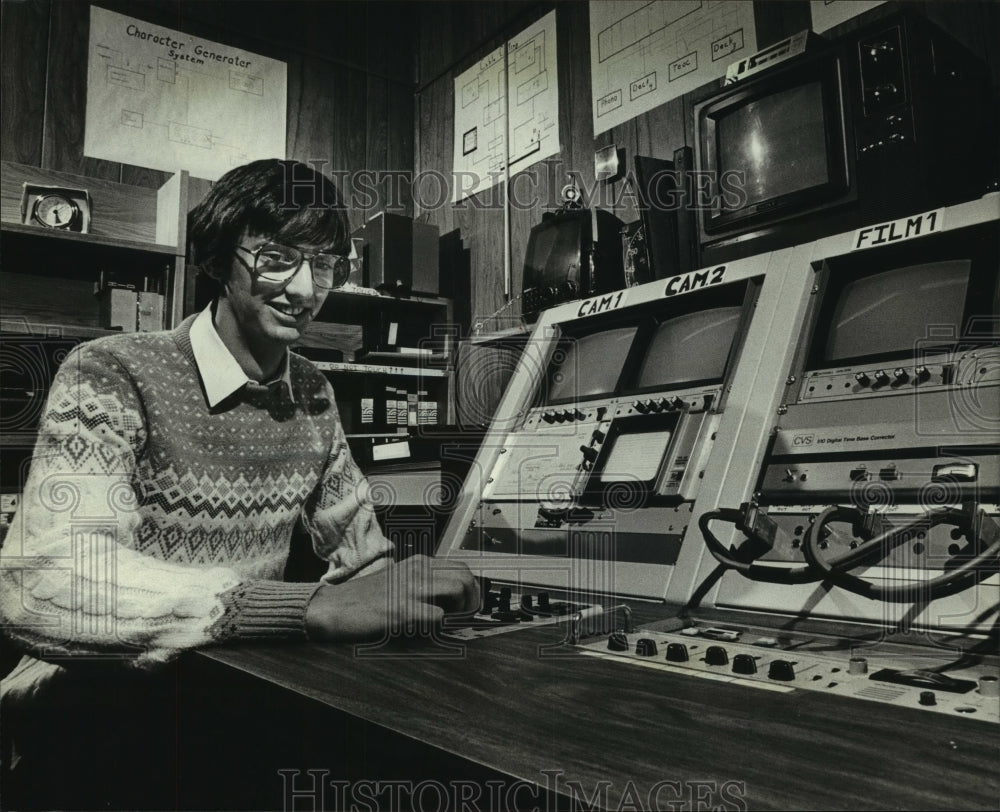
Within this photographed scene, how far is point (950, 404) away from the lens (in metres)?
0.97

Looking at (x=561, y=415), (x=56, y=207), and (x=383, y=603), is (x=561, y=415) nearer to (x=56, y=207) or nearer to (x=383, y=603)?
(x=383, y=603)

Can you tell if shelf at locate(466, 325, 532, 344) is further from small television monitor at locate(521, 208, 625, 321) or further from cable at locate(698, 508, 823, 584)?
cable at locate(698, 508, 823, 584)

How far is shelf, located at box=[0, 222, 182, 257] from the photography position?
230cm

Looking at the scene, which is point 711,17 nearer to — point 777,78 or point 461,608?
point 777,78

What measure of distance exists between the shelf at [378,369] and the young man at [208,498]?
105 cm

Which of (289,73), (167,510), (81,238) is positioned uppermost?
(289,73)

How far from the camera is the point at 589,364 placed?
164 centimetres

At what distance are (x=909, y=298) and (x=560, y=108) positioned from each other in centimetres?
→ 191

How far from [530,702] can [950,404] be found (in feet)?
2.40

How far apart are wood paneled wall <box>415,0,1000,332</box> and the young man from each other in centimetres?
119

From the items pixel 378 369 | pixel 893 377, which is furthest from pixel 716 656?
pixel 378 369

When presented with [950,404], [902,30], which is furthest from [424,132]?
[950,404]

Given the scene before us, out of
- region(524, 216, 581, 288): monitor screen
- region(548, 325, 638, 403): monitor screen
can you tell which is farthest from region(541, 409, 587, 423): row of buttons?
region(524, 216, 581, 288): monitor screen

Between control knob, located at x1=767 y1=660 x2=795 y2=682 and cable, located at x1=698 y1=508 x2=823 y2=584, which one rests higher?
cable, located at x1=698 y1=508 x2=823 y2=584
